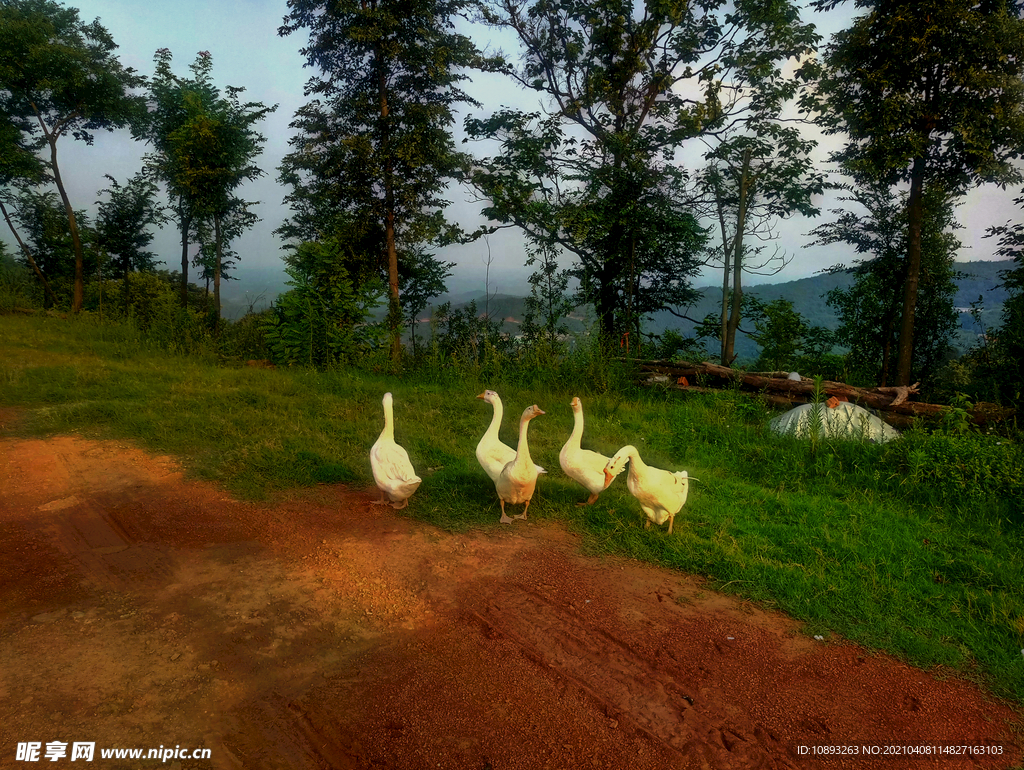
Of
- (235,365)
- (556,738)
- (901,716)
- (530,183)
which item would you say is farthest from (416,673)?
(530,183)

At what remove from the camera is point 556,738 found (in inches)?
105

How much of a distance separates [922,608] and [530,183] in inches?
380

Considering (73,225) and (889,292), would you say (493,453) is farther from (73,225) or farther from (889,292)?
(73,225)

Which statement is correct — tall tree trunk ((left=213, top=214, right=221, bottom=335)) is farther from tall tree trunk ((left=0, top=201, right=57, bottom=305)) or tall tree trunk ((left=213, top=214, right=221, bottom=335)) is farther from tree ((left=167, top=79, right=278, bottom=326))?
tall tree trunk ((left=0, top=201, right=57, bottom=305))

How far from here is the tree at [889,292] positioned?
11500 millimetres

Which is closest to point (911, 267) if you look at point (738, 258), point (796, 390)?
point (738, 258)

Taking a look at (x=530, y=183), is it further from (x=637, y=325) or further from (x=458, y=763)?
(x=458, y=763)

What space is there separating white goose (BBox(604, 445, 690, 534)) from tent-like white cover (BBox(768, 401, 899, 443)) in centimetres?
246

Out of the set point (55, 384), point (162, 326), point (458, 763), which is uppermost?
point (162, 326)

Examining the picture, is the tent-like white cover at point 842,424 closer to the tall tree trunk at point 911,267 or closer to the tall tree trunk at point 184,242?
the tall tree trunk at point 911,267

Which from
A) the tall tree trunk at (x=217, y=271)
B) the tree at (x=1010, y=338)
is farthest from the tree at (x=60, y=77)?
the tree at (x=1010, y=338)

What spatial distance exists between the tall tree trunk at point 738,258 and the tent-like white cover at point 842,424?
118 inches

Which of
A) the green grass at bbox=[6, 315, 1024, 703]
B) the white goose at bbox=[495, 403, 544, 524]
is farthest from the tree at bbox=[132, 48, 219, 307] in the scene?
the white goose at bbox=[495, 403, 544, 524]

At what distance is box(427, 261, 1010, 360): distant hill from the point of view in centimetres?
1095
